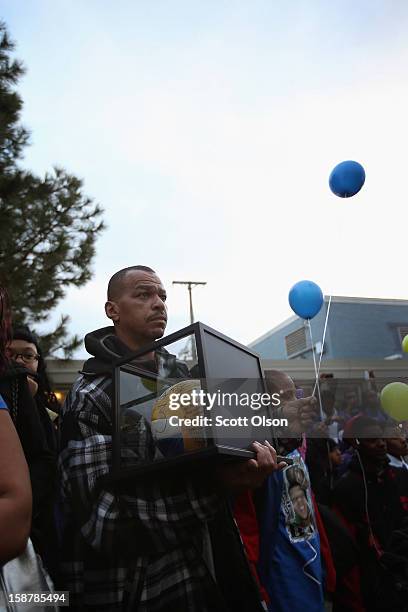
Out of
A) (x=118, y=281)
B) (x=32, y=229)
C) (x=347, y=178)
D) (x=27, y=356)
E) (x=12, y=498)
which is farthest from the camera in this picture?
(x=32, y=229)

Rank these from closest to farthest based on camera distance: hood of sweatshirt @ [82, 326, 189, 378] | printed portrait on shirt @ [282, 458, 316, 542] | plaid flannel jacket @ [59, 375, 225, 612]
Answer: plaid flannel jacket @ [59, 375, 225, 612] → hood of sweatshirt @ [82, 326, 189, 378] → printed portrait on shirt @ [282, 458, 316, 542]

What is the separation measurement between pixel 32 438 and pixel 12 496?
42 centimetres

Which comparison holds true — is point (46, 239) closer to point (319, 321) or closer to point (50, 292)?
point (50, 292)

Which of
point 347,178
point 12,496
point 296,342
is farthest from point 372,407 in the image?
point 296,342

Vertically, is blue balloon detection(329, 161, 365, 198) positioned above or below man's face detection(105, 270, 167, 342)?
above

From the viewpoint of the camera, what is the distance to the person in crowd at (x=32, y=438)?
143cm

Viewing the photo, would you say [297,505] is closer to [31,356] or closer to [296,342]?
[31,356]

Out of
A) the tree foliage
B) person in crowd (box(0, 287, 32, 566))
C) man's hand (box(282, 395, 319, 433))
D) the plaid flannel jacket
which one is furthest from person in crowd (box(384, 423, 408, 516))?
the tree foliage

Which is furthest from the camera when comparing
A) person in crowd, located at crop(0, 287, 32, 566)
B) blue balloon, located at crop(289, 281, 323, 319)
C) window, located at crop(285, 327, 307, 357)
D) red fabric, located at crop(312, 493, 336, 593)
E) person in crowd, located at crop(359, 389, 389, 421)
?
window, located at crop(285, 327, 307, 357)

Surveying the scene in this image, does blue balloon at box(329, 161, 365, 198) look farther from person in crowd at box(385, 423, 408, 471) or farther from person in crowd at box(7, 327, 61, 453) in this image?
person in crowd at box(7, 327, 61, 453)

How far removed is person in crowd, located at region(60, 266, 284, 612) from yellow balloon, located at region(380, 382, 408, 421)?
2071mm

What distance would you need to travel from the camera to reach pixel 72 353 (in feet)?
28.9

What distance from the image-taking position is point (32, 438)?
1450 millimetres

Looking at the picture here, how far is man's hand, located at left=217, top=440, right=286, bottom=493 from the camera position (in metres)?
1.30
